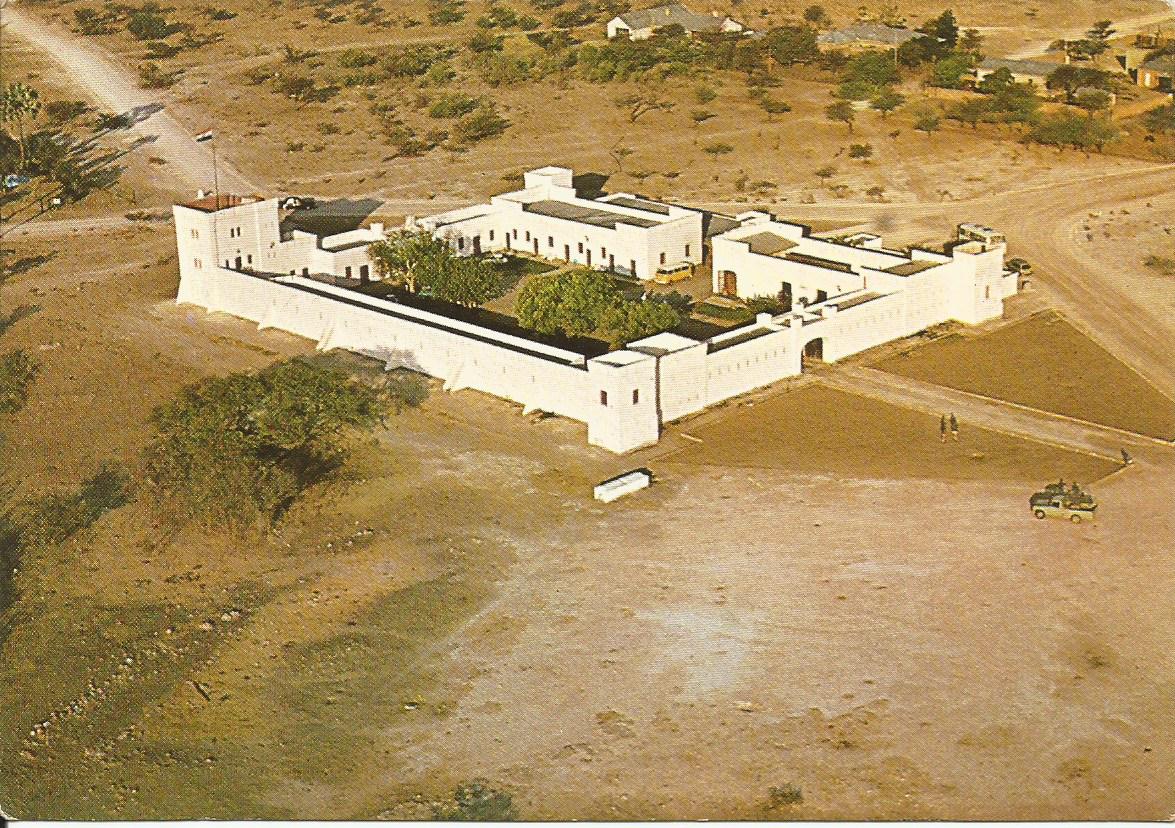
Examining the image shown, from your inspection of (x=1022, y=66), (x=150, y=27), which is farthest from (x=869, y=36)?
(x=150, y=27)

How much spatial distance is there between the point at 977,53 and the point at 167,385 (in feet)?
259

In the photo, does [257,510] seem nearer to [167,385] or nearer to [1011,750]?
[167,385]

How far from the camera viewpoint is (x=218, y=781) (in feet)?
113

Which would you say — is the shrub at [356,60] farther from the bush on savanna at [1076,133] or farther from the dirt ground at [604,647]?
the dirt ground at [604,647]

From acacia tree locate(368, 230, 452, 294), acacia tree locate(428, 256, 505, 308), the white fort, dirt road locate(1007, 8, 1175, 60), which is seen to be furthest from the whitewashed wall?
dirt road locate(1007, 8, 1175, 60)

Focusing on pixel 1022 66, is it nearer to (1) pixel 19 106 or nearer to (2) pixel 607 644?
(1) pixel 19 106

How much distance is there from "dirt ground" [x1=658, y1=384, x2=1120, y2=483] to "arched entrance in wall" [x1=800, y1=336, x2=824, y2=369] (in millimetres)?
4483

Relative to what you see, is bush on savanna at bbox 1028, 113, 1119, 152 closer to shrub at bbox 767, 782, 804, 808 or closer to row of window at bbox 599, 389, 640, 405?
row of window at bbox 599, 389, 640, 405

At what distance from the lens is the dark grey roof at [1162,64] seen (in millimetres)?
112238

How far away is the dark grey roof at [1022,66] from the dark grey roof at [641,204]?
41.4m

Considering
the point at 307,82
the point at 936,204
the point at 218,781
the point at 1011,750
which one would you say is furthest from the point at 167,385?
the point at 307,82

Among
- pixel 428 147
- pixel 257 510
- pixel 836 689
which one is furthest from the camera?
pixel 428 147

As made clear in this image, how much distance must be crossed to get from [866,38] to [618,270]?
58392 mm

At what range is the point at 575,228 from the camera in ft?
252
